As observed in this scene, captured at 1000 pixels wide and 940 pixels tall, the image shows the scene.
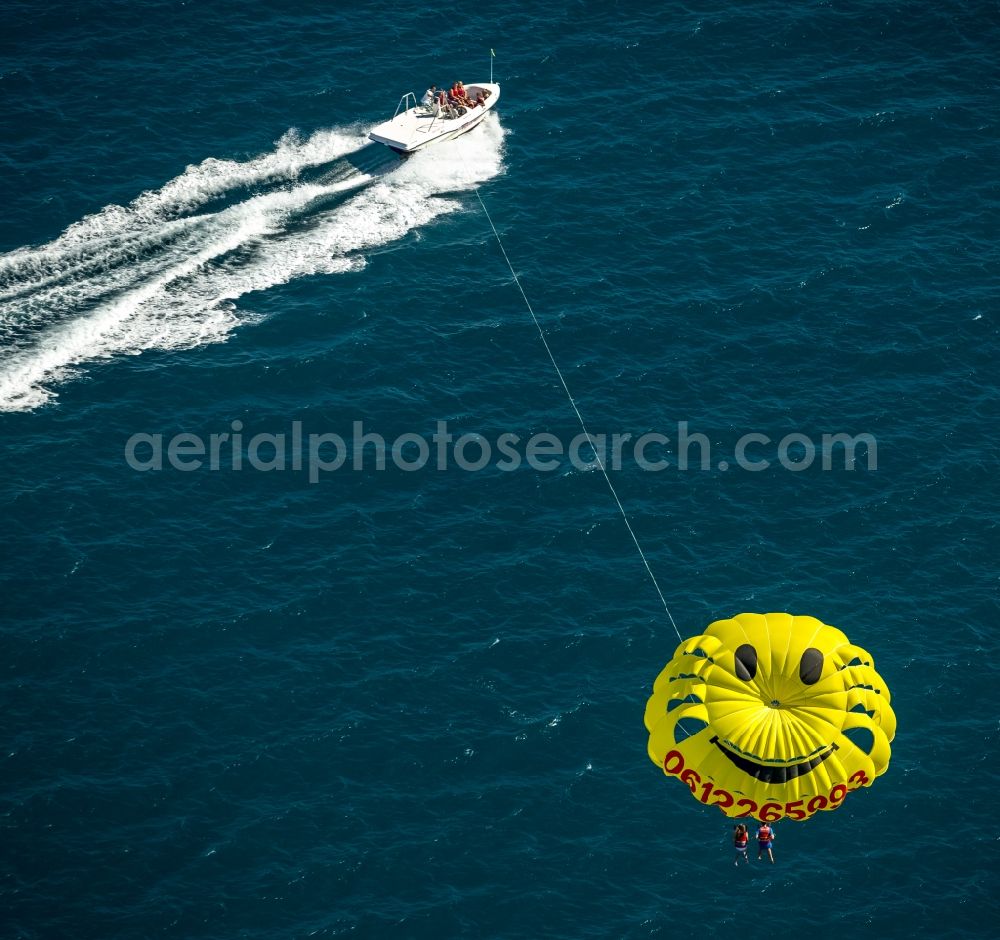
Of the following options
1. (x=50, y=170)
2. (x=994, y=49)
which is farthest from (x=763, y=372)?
(x=50, y=170)

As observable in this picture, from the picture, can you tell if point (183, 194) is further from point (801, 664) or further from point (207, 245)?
point (801, 664)

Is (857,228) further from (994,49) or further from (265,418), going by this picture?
(265,418)

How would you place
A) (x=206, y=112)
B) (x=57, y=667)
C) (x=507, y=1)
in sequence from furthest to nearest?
(x=507, y=1) < (x=206, y=112) < (x=57, y=667)

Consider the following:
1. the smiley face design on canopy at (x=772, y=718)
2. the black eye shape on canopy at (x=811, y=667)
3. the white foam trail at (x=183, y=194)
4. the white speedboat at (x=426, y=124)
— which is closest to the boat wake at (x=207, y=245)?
the white foam trail at (x=183, y=194)

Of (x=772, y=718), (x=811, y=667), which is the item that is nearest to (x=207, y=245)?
(x=811, y=667)

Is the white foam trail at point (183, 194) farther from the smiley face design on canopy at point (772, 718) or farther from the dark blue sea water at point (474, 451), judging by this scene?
the smiley face design on canopy at point (772, 718)

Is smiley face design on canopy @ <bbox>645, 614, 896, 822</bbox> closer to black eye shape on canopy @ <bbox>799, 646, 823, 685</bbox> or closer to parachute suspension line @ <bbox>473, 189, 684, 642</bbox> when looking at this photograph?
black eye shape on canopy @ <bbox>799, 646, 823, 685</bbox>
